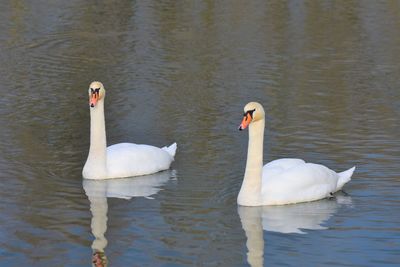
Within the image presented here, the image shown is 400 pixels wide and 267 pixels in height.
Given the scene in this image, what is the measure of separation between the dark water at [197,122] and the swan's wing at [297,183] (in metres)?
0.15

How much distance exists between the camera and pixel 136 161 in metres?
13.5

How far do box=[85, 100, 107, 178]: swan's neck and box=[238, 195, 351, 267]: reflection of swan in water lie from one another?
6.30 ft

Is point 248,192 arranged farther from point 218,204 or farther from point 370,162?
point 370,162

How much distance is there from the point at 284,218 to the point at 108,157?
256cm

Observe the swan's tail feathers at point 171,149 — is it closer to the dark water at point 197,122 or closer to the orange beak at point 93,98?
the dark water at point 197,122

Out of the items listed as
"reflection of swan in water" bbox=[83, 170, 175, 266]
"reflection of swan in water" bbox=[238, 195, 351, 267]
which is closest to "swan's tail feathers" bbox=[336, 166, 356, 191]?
"reflection of swan in water" bbox=[238, 195, 351, 267]

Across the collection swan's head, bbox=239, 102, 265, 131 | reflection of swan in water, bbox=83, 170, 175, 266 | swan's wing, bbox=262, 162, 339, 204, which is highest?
swan's head, bbox=239, 102, 265, 131

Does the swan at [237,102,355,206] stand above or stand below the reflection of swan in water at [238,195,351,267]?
above

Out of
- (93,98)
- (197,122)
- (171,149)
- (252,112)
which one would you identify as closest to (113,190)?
(93,98)

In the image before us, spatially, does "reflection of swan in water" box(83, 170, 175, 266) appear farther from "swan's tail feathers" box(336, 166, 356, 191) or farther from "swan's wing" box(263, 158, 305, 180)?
"swan's tail feathers" box(336, 166, 356, 191)

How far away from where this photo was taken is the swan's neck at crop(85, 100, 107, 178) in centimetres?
1327

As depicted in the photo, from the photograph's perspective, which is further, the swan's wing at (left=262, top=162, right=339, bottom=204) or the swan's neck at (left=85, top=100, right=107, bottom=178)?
the swan's neck at (left=85, top=100, right=107, bottom=178)

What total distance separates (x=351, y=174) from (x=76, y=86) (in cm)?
708

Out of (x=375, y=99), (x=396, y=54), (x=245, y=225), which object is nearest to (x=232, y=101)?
(x=375, y=99)
